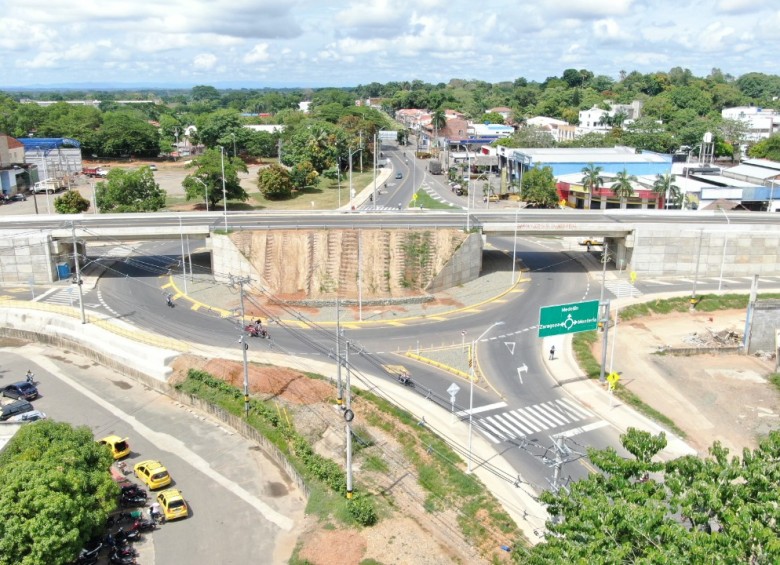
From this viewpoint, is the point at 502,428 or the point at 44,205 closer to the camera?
the point at 502,428

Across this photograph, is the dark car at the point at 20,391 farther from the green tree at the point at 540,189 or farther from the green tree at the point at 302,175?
the green tree at the point at 540,189

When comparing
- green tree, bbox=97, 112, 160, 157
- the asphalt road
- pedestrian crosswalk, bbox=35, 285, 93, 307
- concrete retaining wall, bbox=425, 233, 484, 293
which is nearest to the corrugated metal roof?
concrete retaining wall, bbox=425, 233, 484, 293

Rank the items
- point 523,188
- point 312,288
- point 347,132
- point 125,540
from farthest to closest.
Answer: point 347,132, point 523,188, point 312,288, point 125,540

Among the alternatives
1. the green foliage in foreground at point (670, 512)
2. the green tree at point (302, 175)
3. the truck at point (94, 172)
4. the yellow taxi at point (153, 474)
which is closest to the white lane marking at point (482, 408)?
the yellow taxi at point (153, 474)

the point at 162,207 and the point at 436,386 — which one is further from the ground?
the point at 162,207

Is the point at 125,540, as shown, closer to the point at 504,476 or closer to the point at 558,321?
the point at 504,476

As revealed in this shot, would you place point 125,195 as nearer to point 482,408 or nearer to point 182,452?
point 182,452

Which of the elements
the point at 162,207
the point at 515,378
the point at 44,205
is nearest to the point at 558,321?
the point at 515,378
